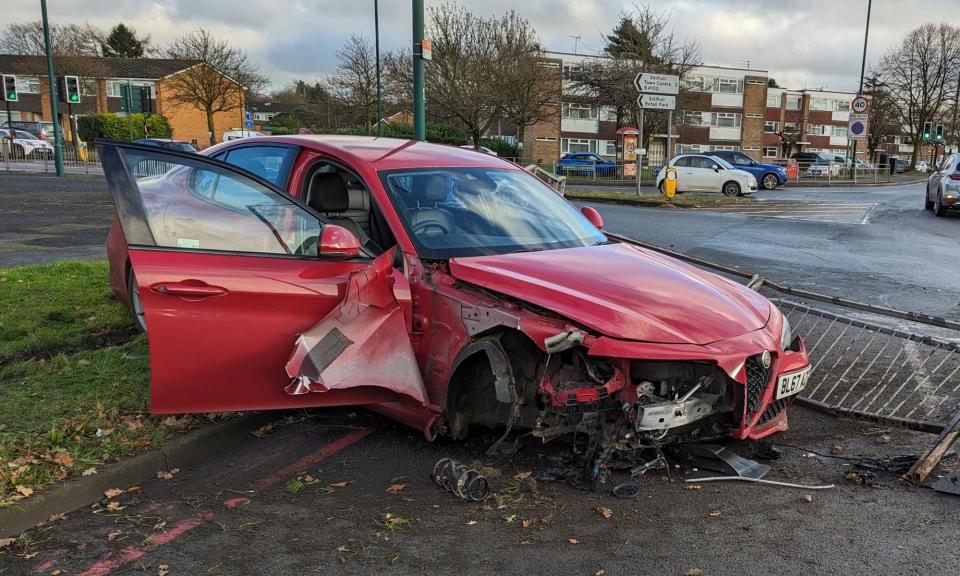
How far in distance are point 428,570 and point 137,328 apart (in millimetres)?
4363

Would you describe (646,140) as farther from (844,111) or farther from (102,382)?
(844,111)

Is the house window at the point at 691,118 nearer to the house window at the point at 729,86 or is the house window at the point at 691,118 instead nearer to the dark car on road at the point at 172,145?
the house window at the point at 729,86

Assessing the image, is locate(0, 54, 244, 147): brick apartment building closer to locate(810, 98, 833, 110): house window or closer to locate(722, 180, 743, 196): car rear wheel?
locate(722, 180, 743, 196): car rear wheel

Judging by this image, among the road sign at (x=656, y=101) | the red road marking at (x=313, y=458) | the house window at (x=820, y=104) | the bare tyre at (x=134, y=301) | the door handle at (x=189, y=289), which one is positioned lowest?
the red road marking at (x=313, y=458)

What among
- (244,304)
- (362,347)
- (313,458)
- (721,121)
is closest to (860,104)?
(362,347)

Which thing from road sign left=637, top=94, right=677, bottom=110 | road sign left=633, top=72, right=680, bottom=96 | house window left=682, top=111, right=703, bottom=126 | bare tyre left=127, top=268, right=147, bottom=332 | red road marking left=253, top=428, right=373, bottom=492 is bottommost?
red road marking left=253, top=428, right=373, bottom=492

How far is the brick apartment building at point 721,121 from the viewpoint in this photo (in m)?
58.2

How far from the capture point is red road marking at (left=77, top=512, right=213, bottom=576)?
121 inches

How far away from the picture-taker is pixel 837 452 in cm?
426

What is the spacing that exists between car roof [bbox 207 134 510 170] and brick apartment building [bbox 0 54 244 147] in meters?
56.2

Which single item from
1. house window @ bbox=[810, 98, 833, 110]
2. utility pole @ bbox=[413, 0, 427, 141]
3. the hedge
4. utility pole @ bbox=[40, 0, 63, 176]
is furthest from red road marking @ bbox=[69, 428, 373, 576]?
house window @ bbox=[810, 98, 833, 110]

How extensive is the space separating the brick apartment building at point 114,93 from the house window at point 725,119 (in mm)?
41971

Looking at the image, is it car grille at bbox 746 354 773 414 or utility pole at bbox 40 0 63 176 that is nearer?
car grille at bbox 746 354 773 414

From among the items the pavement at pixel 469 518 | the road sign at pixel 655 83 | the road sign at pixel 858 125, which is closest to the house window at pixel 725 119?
the road sign at pixel 858 125
